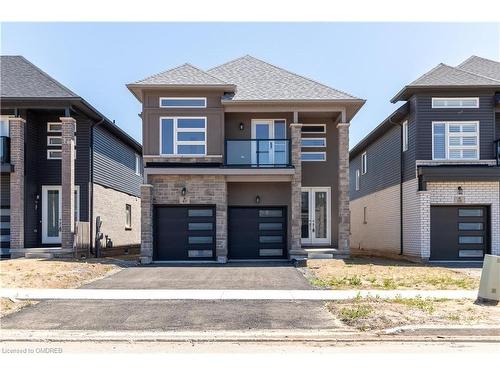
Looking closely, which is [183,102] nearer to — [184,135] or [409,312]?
[184,135]

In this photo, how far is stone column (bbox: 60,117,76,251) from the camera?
19938 millimetres

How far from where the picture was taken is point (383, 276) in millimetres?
15180

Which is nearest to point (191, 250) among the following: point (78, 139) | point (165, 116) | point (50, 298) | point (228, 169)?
point (228, 169)

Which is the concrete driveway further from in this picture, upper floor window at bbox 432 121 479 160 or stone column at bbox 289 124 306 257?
upper floor window at bbox 432 121 479 160

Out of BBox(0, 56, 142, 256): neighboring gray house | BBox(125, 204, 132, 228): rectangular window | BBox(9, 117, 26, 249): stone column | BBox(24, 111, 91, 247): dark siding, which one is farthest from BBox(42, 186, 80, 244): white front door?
BBox(125, 204, 132, 228): rectangular window

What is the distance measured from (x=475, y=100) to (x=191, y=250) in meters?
12.2

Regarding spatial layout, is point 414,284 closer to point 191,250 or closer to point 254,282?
point 254,282

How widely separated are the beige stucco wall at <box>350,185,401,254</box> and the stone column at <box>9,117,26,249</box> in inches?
606

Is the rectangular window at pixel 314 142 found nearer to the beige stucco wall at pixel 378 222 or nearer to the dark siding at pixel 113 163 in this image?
the beige stucco wall at pixel 378 222

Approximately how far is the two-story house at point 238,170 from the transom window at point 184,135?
0.12 feet

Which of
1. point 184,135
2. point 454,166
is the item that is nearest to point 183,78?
point 184,135

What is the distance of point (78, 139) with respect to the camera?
853 inches

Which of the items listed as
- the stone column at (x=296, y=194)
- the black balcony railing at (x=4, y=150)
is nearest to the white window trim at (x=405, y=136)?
the stone column at (x=296, y=194)

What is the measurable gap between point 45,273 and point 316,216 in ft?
34.4
